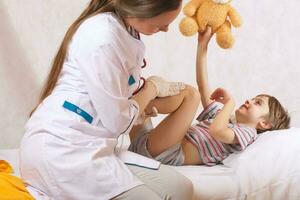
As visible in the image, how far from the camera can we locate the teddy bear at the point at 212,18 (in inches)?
58.7

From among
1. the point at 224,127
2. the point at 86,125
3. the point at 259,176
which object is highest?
the point at 86,125

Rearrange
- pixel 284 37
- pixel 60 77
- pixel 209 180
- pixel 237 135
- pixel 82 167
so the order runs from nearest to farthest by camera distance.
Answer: pixel 82 167 → pixel 60 77 → pixel 209 180 → pixel 237 135 → pixel 284 37

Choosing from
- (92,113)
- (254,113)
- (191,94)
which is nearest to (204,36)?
(191,94)

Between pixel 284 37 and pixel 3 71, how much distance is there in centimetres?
114

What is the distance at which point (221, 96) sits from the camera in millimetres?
1612

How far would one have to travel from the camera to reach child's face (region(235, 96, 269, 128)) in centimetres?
164

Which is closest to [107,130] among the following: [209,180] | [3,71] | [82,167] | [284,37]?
[82,167]

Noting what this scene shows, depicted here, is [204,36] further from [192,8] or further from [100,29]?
[100,29]

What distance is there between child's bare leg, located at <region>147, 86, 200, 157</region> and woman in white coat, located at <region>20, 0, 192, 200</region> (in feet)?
0.93

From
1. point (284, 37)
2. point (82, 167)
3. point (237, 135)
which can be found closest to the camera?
point (82, 167)

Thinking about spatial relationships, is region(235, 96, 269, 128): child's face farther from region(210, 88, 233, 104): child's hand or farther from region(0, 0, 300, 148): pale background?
region(0, 0, 300, 148): pale background

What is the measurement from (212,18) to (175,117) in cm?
30

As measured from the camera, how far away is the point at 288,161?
4.70ft

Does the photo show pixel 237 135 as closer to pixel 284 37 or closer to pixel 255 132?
pixel 255 132
